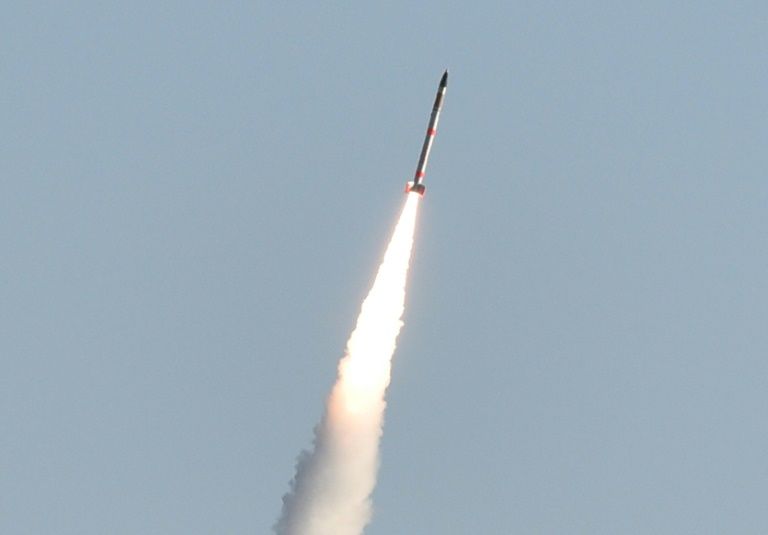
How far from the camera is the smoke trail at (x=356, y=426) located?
41.8m

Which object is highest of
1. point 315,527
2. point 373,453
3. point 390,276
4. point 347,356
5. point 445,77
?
point 445,77

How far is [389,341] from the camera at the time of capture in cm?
4388

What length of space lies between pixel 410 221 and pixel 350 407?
7024 mm

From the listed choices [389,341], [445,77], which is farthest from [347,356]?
[445,77]

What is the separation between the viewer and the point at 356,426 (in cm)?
4272

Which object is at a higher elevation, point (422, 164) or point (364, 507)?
point (422, 164)

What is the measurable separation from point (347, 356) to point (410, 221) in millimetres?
5565

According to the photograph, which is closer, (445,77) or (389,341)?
(445,77)

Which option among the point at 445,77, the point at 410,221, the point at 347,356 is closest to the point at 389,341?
the point at 347,356

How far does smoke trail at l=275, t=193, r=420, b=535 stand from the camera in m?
41.8

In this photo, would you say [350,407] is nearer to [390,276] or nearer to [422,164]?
[390,276]

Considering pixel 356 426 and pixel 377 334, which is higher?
pixel 377 334

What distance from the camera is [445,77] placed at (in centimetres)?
4053

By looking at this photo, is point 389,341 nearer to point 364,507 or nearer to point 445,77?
point 364,507
